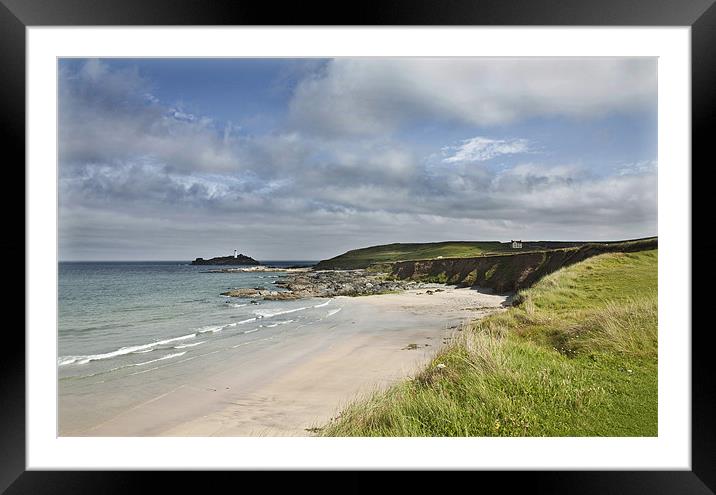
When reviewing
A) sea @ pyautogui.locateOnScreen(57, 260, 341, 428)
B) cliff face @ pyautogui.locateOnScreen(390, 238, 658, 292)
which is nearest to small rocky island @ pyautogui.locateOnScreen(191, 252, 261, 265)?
sea @ pyautogui.locateOnScreen(57, 260, 341, 428)

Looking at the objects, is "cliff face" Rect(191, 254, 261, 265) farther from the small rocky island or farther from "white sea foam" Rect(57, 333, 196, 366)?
"white sea foam" Rect(57, 333, 196, 366)

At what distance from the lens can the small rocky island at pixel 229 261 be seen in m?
6.92

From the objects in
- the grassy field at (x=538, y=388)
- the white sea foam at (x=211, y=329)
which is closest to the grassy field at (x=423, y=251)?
the white sea foam at (x=211, y=329)

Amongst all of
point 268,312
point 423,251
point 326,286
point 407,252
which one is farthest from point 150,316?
point 423,251

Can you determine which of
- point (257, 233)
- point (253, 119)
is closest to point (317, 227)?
point (257, 233)

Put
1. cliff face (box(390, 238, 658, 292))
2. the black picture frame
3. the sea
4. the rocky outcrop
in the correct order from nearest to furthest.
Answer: the black picture frame, the sea, cliff face (box(390, 238, 658, 292)), the rocky outcrop

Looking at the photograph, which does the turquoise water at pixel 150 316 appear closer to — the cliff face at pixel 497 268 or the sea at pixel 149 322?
the sea at pixel 149 322

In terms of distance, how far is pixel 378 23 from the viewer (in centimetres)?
164

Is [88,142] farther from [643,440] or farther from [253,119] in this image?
[643,440]

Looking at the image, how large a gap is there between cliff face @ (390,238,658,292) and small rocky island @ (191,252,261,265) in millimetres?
2583

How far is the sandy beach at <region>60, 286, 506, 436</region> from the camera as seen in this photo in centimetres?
293

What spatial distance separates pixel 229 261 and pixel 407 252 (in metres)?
3.08

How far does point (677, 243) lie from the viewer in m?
1.85

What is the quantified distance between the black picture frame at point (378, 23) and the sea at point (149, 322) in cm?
178
